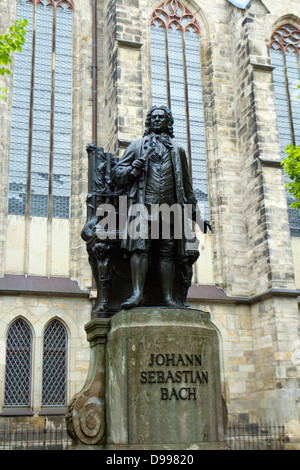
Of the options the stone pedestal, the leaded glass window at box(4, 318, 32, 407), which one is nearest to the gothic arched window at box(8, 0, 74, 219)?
the leaded glass window at box(4, 318, 32, 407)

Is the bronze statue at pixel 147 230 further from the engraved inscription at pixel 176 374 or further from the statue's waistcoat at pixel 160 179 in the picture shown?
the engraved inscription at pixel 176 374

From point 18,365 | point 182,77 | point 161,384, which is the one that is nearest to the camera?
point 161,384

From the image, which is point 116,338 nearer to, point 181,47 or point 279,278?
point 279,278

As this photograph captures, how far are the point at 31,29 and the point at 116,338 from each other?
51.1 ft

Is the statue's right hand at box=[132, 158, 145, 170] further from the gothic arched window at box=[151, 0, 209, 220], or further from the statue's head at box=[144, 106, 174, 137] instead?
the gothic arched window at box=[151, 0, 209, 220]

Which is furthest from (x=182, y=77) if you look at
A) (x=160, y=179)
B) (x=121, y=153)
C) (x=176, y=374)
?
(x=176, y=374)

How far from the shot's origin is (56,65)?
18266 mm

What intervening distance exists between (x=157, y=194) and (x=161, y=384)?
1.99 meters

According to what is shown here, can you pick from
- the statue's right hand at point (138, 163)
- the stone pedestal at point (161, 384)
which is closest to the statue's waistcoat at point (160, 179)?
the statue's right hand at point (138, 163)

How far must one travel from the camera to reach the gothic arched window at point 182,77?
18906mm

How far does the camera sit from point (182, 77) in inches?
770

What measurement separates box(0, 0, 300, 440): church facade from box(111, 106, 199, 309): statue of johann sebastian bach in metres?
9.76

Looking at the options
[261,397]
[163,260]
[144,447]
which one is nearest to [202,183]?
[261,397]

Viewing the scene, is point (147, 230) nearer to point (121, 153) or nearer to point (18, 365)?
point (121, 153)
